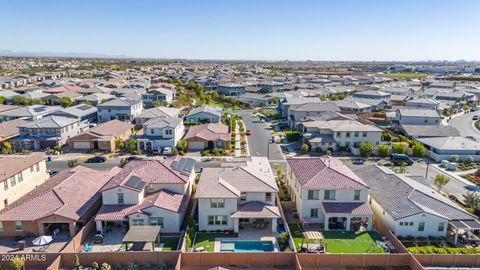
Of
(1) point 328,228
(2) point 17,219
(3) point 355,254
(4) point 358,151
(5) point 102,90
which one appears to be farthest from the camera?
(5) point 102,90

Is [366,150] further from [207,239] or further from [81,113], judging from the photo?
[81,113]

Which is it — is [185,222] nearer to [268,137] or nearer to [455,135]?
[268,137]

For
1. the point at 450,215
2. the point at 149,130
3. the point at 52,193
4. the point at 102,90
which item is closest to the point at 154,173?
the point at 52,193

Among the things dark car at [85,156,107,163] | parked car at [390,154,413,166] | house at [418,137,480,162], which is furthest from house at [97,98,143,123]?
house at [418,137,480,162]

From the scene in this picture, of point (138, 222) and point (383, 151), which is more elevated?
point (383, 151)

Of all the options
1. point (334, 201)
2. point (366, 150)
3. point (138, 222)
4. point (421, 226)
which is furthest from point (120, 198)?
point (366, 150)

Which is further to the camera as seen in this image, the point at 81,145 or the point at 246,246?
the point at 81,145

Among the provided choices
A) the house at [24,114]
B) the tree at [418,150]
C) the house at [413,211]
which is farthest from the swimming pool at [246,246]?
the house at [24,114]
